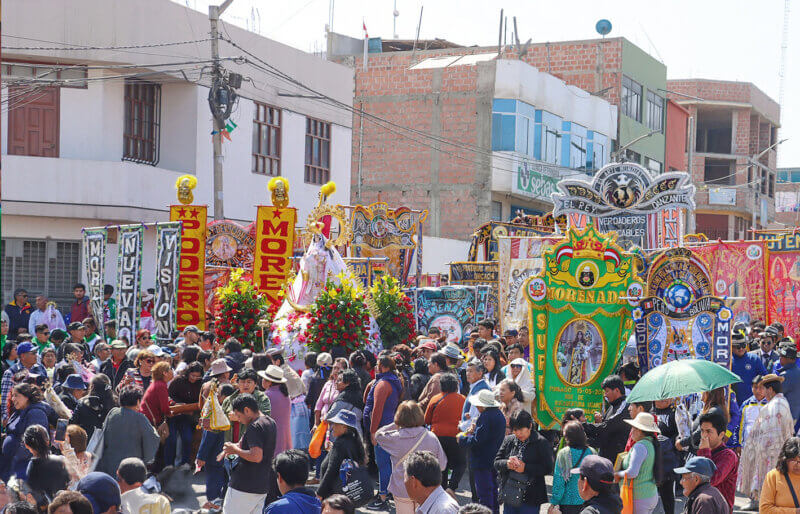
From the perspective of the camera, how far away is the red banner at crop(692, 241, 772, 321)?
20766 mm

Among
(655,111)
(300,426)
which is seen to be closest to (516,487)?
(300,426)

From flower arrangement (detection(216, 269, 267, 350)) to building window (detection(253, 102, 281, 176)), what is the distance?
548 inches

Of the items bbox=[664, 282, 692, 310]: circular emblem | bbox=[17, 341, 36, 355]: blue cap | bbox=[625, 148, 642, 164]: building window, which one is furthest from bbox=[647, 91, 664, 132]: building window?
bbox=[17, 341, 36, 355]: blue cap

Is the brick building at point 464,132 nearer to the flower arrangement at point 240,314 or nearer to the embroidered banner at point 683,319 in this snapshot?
the flower arrangement at point 240,314

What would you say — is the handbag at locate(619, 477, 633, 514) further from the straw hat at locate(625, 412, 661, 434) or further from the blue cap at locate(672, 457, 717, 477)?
the blue cap at locate(672, 457, 717, 477)

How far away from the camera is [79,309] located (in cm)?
1955

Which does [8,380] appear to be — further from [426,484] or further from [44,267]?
[44,267]

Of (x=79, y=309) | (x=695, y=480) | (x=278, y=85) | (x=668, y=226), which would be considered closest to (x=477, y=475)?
(x=695, y=480)

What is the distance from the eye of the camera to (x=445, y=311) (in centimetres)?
1984

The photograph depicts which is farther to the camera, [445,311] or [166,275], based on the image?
[445,311]

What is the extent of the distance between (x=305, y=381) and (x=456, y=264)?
34.7ft

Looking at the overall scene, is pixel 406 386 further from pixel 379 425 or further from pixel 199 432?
pixel 199 432

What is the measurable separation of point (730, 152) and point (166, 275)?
172 feet

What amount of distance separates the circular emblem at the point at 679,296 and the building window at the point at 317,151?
20.6m
